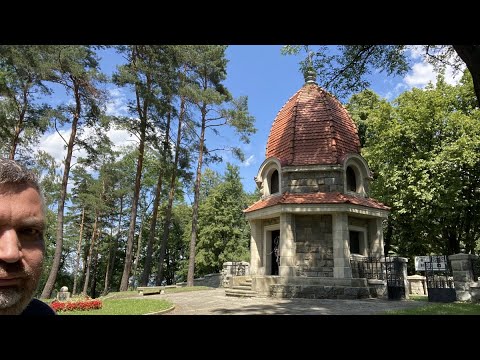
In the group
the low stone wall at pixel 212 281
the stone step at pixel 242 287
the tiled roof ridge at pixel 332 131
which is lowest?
the low stone wall at pixel 212 281

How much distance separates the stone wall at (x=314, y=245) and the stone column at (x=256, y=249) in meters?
2.08

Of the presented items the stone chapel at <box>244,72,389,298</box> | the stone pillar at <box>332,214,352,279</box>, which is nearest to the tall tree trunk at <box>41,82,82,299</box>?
the stone chapel at <box>244,72,389,298</box>

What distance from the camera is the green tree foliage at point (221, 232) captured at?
28.5 m

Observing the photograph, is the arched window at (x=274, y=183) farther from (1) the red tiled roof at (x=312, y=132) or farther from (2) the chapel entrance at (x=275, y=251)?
(2) the chapel entrance at (x=275, y=251)

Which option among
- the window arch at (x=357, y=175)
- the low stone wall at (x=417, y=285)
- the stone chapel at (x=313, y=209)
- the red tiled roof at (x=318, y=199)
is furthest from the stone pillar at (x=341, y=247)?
the low stone wall at (x=417, y=285)

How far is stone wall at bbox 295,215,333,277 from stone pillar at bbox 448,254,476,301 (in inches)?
157

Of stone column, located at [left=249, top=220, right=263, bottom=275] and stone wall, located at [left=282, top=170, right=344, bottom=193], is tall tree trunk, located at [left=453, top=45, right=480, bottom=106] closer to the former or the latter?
stone wall, located at [left=282, top=170, right=344, bottom=193]

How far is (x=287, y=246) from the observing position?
41.1ft

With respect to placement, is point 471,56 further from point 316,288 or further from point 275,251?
point 275,251

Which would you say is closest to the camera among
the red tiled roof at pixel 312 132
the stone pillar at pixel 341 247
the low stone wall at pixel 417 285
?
the stone pillar at pixel 341 247

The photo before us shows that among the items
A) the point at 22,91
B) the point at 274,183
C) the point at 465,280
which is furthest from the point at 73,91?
the point at 465,280
